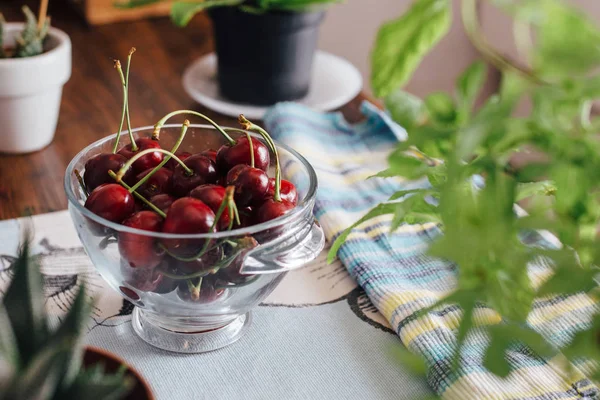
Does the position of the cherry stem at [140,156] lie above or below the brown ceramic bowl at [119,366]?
above

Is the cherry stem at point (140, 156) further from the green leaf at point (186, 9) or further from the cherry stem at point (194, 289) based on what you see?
the green leaf at point (186, 9)

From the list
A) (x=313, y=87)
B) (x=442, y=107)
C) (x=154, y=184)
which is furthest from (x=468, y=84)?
(x=313, y=87)

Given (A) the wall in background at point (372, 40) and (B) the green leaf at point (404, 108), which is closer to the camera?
(B) the green leaf at point (404, 108)

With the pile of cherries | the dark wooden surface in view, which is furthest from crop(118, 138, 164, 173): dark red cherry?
the dark wooden surface

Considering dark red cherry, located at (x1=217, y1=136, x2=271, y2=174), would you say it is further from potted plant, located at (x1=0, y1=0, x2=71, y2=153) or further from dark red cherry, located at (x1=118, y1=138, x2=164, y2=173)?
potted plant, located at (x1=0, y1=0, x2=71, y2=153)

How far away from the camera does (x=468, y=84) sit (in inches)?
13.4

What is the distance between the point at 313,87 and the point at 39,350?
730mm

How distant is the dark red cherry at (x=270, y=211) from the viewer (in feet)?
1.58

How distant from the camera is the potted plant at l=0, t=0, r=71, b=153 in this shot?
2.52ft

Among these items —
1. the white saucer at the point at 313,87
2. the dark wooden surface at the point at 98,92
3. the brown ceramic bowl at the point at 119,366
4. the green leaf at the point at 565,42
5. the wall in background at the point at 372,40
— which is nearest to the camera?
the green leaf at the point at 565,42

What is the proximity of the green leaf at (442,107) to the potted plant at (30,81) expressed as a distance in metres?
0.55

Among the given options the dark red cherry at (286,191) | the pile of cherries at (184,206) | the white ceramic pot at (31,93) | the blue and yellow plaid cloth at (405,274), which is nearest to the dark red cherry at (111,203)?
→ the pile of cherries at (184,206)

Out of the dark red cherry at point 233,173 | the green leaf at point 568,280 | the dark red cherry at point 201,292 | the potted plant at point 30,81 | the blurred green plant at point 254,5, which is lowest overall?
the potted plant at point 30,81

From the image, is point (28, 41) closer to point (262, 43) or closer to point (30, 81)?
point (30, 81)
